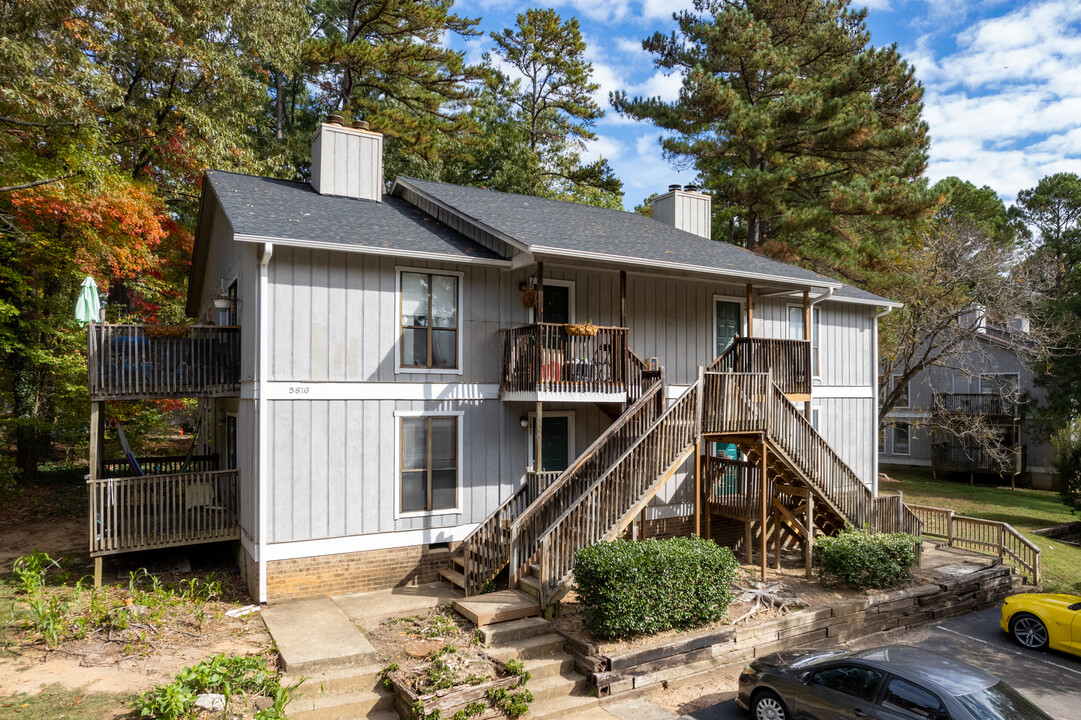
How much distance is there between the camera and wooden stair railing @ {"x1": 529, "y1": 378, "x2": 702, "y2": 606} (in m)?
10.2

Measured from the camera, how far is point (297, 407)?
11023 millimetres

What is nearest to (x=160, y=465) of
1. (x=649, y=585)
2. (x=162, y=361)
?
(x=162, y=361)

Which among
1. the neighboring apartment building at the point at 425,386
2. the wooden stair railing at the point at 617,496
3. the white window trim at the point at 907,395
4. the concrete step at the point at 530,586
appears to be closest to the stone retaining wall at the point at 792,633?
the concrete step at the point at 530,586

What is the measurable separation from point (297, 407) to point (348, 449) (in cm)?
113

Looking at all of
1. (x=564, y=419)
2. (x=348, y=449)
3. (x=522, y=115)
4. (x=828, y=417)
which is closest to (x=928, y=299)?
(x=828, y=417)

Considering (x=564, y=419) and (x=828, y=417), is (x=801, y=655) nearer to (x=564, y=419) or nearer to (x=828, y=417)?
(x=564, y=419)

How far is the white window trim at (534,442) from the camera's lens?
13.1m

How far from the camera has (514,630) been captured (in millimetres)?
9453

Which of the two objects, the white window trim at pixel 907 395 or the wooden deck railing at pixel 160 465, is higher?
the white window trim at pixel 907 395

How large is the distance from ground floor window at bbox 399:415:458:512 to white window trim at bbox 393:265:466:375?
2.79ft

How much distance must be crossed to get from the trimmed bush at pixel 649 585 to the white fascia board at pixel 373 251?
5.58 m

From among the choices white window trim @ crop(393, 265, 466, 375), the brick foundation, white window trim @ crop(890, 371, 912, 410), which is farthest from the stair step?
white window trim @ crop(890, 371, 912, 410)

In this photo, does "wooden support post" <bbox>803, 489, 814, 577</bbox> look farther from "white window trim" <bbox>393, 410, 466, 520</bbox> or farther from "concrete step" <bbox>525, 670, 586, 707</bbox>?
"white window trim" <bbox>393, 410, 466, 520</bbox>

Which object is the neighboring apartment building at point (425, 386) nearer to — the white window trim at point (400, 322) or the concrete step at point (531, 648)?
the white window trim at point (400, 322)
